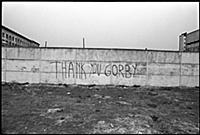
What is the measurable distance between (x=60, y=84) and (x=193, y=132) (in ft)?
21.5

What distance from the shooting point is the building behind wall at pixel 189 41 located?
1792 centimetres

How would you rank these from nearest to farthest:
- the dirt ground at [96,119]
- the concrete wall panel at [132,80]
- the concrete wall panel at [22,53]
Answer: the dirt ground at [96,119] → the concrete wall panel at [22,53] → the concrete wall panel at [132,80]

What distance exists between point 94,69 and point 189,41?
15.6 meters

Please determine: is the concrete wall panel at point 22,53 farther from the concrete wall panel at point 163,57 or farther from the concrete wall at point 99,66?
the concrete wall panel at point 163,57

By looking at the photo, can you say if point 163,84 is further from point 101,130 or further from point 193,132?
point 101,130

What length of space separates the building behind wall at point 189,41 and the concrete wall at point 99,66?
1034 centimetres

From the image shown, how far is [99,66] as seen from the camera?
28.1ft

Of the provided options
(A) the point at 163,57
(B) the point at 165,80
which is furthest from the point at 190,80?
(A) the point at 163,57

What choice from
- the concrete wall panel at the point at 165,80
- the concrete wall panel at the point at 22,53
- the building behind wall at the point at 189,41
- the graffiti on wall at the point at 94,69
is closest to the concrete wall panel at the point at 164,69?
the concrete wall panel at the point at 165,80

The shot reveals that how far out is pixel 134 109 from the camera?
189 inches

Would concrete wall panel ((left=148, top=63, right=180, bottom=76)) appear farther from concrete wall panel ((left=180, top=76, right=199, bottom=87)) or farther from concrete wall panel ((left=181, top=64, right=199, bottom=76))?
concrete wall panel ((left=180, top=76, right=199, bottom=87))

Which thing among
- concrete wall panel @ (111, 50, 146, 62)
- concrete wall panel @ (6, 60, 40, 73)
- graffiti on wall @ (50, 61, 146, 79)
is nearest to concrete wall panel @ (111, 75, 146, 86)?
graffiti on wall @ (50, 61, 146, 79)

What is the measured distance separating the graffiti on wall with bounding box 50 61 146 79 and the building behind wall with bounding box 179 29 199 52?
11740 millimetres

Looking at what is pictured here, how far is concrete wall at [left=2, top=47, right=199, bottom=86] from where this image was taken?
8469mm
